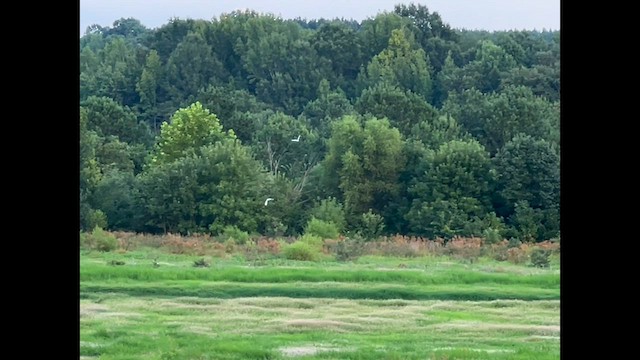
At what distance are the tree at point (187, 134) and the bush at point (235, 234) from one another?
508mm

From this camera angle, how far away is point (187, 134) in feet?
17.8

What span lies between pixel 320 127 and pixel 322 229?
584 mm

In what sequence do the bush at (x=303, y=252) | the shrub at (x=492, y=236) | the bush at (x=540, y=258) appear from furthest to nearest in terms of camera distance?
the bush at (x=303, y=252) → the bush at (x=540, y=258) → the shrub at (x=492, y=236)

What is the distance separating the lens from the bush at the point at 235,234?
5.32 meters

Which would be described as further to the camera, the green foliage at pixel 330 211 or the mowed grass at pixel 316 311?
the mowed grass at pixel 316 311

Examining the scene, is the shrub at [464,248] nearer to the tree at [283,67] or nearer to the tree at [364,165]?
the tree at [364,165]

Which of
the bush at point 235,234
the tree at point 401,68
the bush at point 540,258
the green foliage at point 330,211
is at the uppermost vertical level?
the tree at point 401,68

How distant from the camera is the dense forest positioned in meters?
4.87

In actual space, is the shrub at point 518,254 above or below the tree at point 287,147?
below

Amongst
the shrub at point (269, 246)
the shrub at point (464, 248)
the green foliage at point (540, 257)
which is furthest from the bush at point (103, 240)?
the green foliage at point (540, 257)

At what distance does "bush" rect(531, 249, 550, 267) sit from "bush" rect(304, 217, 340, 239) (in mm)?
1139

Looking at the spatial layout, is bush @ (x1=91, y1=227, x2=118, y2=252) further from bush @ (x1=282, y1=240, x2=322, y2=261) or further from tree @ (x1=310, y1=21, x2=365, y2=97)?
tree @ (x1=310, y1=21, x2=365, y2=97)

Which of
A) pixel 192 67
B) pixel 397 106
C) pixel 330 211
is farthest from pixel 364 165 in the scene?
pixel 192 67

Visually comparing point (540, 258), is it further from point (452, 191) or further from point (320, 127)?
point (320, 127)
